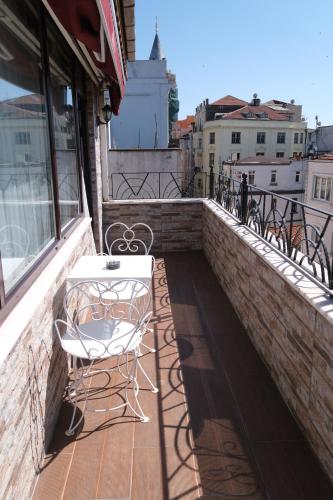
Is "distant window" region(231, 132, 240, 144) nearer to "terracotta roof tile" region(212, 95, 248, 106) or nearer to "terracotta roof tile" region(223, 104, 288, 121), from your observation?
"terracotta roof tile" region(223, 104, 288, 121)

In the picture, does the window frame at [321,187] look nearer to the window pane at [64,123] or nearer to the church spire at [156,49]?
the church spire at [156,49]

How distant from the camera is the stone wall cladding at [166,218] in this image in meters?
6.94

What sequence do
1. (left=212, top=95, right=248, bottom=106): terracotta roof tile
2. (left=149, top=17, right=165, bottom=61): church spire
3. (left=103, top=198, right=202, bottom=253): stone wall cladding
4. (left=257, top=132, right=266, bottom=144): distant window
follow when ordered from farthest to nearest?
(left=212, top=95, right=248, bottom=106): terracotta roof tile < (left=257, top=132, right=266, bottom=144): distant window < (left=149, top=17, right=165, bottom=61): church spire < (left=103, top=198, right=202, bottom=253): stone wall cladding

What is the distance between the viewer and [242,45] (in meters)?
15.0

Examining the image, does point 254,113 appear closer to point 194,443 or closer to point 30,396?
point 194,443

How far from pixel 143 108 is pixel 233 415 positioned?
1483cm

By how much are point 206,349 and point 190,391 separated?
2.19 feet

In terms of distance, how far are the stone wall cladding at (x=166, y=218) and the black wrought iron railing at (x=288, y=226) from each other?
103cm

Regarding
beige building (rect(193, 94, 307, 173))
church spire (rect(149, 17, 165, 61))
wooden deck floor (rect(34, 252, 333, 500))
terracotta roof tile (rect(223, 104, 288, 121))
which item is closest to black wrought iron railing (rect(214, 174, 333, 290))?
wooden deck floor (rect(34, 252, 333, 500))

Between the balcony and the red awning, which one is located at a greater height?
the red awning

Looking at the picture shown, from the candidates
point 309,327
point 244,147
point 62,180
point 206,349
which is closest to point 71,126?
point 62,180

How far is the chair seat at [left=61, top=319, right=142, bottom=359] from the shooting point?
2.56 meters

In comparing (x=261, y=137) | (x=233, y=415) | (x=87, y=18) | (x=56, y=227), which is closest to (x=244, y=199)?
(x=56, y=227)

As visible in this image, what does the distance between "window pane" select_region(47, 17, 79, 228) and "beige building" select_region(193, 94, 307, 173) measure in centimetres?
3396
